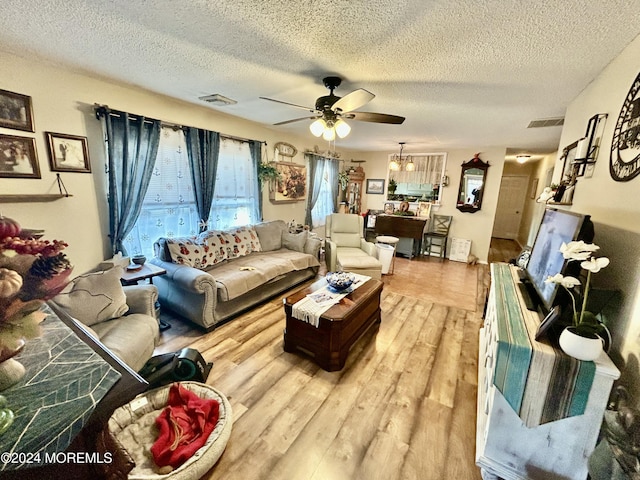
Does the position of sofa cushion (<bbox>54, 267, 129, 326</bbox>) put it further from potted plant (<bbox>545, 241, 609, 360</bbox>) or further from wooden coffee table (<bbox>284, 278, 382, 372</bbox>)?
potted plant (<bbox>545, 241, 609, 360</bbox>)

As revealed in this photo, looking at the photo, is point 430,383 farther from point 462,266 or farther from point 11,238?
point 462,266

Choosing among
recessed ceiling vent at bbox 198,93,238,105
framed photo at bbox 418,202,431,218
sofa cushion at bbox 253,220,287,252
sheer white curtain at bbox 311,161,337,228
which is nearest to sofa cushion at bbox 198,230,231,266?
sofa cushion at bbox 253,220,287,252

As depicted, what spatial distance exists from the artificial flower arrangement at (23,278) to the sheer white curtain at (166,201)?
7.50ft

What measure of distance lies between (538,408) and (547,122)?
330 cm

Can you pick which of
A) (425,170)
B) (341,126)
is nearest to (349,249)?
(341,126)

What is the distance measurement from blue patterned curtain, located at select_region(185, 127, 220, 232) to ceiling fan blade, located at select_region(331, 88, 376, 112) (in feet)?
6.10

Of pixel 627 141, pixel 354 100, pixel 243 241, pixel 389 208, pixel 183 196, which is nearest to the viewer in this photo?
pixel 627 141

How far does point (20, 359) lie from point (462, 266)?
559 cm

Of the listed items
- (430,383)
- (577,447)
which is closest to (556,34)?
(577,447)

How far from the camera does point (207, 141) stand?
318 centimetres

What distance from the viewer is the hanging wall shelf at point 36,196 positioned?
73.1 inches

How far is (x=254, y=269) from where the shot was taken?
294 cm

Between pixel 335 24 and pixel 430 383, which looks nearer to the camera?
pixel 335 24

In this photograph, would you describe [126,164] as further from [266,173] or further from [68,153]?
[266,173]
